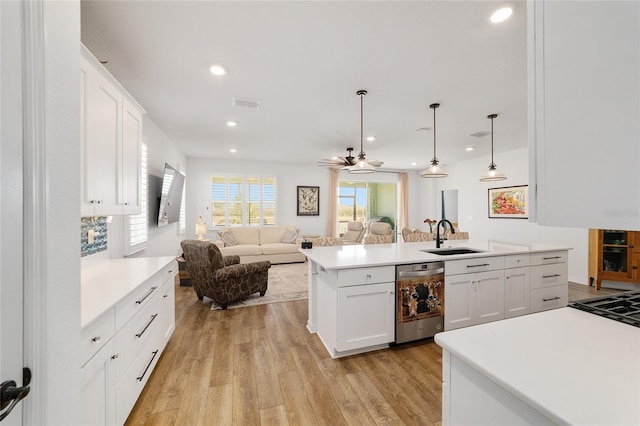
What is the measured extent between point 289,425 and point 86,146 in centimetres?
211

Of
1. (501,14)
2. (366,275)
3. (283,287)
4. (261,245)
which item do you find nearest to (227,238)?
(261,245)

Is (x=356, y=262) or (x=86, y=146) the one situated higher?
(x=86, y=146)

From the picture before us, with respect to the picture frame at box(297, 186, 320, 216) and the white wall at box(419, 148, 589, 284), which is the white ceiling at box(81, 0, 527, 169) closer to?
the white wall at box(419, 148, 589, 284)

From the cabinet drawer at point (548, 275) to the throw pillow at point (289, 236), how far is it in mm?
4970

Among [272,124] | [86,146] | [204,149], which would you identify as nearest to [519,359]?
[86,146]

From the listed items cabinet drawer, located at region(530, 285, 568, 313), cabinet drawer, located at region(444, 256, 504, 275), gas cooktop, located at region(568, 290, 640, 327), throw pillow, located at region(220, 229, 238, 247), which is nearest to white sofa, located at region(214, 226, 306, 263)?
throw pillow, located at region(220, 229, 238, 247)

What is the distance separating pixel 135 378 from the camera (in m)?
1.68

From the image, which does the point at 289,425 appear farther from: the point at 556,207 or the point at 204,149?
the point at 204,149

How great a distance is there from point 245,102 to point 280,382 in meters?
3.01

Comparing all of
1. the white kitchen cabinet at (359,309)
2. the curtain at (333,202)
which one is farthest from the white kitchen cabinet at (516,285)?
the curtain at (333,202)

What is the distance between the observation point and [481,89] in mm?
2904

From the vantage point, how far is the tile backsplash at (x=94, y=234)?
2.19 m

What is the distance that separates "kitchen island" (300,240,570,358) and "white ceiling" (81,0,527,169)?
1820 millimetres

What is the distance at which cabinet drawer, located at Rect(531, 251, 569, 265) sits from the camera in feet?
9.79
